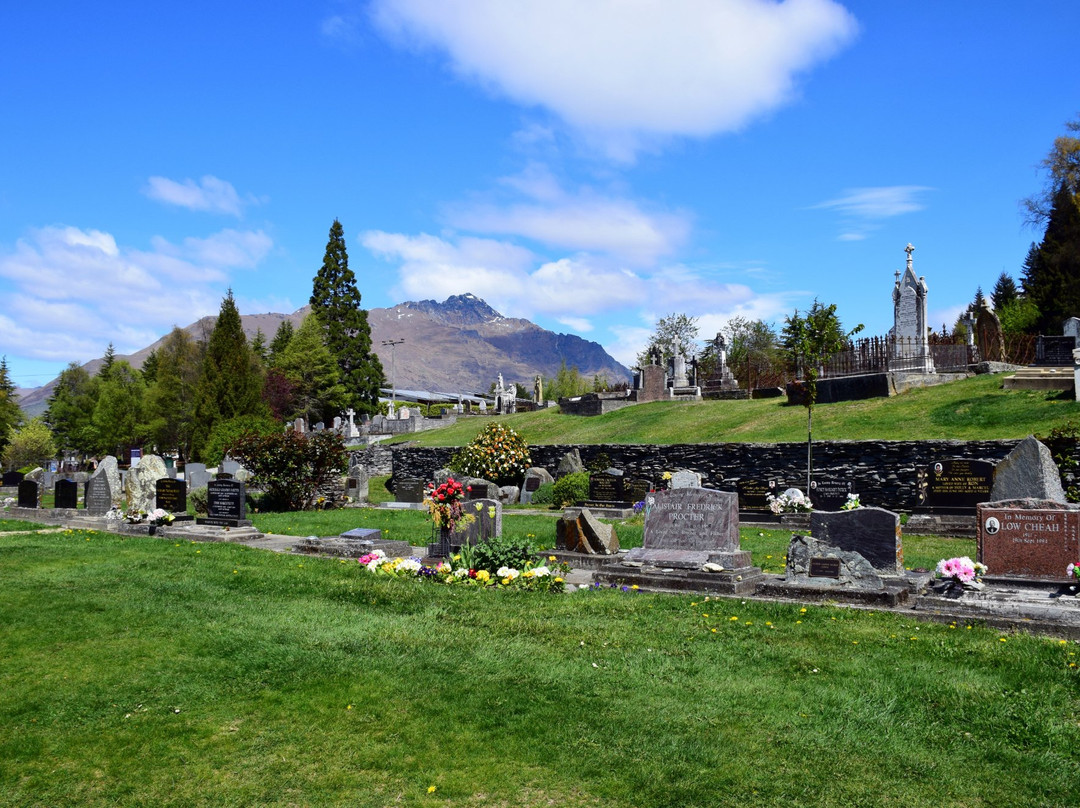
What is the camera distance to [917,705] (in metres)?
6.16

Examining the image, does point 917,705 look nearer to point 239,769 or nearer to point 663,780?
point 663,780

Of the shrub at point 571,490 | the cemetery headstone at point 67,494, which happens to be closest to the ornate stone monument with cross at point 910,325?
the shrub at point 571,490

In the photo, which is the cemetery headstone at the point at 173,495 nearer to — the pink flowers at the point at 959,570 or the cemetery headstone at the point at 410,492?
the cemetery headstone at the point at 410,492

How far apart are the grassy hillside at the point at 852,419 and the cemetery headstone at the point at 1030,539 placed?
37.3ft

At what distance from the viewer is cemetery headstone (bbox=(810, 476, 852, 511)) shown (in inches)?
690

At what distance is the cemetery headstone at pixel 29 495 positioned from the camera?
23.0 m

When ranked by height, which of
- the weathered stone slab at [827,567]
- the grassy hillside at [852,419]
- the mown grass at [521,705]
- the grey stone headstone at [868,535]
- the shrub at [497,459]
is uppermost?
the grassy hillside at [852,419]

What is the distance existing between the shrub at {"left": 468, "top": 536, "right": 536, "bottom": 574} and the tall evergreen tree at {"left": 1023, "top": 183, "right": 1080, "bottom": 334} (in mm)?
48661

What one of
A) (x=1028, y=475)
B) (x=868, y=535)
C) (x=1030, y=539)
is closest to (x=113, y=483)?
(x=868, y=535)

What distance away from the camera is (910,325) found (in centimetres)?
3156

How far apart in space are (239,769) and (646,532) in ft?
26.4

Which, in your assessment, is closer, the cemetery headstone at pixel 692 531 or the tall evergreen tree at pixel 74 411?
the cemetery headstone at pixel 692 531

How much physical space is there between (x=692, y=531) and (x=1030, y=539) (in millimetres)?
4289

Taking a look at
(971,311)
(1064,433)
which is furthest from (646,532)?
Answer: (971,311)
